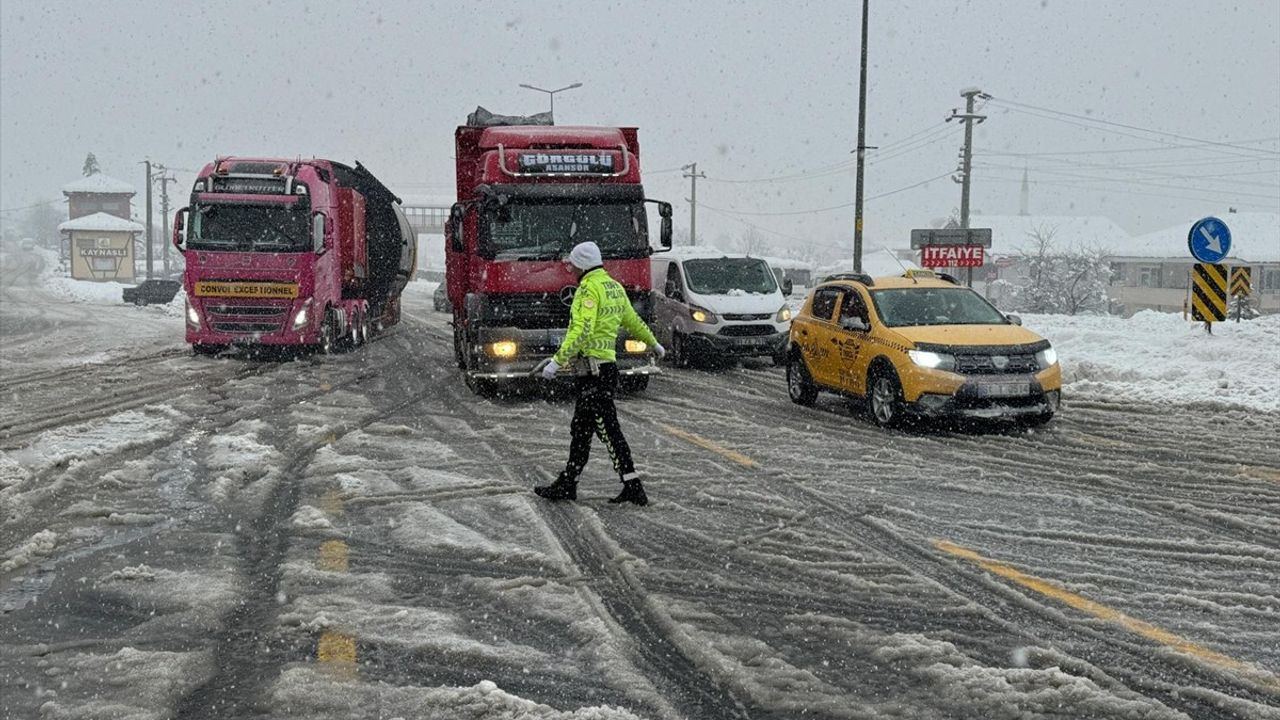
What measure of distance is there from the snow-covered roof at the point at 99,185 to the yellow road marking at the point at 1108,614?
4684 inches

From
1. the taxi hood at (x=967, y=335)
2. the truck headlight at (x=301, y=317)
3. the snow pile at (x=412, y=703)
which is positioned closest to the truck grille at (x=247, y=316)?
the truck headlight at (x=301, y=317)

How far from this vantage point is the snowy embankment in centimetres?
1453

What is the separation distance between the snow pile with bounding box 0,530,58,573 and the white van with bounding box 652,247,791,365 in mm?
13074

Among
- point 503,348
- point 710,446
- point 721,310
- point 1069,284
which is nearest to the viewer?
point 710,446

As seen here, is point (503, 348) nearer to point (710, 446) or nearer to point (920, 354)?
point (710, 446)

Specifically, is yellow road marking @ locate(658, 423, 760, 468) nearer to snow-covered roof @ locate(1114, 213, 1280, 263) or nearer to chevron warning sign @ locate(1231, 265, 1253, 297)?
chevron warning sign @ locate(1231, 265, 1253, 297)

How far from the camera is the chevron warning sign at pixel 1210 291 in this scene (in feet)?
58.4

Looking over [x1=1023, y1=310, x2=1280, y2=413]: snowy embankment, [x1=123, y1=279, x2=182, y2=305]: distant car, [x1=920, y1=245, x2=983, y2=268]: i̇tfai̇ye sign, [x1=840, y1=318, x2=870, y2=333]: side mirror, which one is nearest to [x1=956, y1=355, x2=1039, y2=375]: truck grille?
[x1=840, y1=318, x2=870, y2=333]: side mirror

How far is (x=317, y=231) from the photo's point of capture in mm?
19203

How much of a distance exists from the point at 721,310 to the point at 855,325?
255 inches

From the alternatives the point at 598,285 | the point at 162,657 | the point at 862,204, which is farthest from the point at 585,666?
the point at 862,204

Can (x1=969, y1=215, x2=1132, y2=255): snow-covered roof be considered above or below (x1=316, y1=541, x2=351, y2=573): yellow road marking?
above

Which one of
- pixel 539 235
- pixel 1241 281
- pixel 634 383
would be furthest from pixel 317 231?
pixel 1241 281

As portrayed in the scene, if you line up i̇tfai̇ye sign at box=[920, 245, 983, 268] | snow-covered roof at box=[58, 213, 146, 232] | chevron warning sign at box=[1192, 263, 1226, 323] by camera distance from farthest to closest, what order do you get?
snow-covered roof at box=[58, 213, 146, 232], i̇tfai̇ye sign at box=[920, 245, 983, 268], chevron warning sign at box=[1192, 263, 1226, 323]
